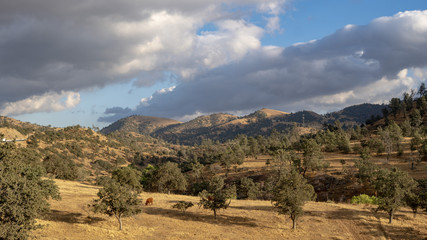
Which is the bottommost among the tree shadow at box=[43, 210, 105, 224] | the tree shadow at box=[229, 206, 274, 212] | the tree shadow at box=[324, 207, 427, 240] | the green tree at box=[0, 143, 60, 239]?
the tree shadow at box=[324, 207, 427, 240]

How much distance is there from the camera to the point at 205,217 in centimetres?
4931

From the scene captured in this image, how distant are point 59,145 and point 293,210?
186 m

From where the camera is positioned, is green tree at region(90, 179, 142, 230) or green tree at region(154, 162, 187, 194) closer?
green tree at region(90, 179, 142, 230)

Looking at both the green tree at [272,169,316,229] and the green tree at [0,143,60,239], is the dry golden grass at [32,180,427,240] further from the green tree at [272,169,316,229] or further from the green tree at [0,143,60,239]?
the green tree at [0,143,60,239]

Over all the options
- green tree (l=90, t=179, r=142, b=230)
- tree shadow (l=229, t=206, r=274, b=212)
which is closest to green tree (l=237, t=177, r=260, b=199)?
tree shadow (l=229, t=206, r=274, b=212)

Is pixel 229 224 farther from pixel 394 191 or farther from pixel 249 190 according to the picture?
pixel 249 190

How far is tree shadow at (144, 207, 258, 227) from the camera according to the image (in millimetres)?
46688

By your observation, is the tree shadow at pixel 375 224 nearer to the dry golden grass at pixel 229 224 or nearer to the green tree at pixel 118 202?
the dry golden grass at pixel 229 224

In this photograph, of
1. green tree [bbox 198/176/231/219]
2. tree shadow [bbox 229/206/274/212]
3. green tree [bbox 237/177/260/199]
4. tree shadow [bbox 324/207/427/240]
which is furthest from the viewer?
green tree [bbox 237/177/260/199]

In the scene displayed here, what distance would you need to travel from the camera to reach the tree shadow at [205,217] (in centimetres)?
4669

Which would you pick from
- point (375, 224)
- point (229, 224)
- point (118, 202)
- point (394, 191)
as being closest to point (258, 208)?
point (229, 224)

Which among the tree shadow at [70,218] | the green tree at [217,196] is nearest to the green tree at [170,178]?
the green tree at [217,196]

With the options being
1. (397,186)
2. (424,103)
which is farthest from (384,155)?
(424,103)

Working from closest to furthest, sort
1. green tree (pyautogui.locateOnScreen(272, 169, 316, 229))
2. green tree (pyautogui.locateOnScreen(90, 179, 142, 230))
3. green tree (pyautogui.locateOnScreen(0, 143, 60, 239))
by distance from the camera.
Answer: green tree (pyautogui.locateOnScreen(0, 143, 60, 239)) → green tree (pyautogui.locateOnScreen(90, 179, 142, 230)) → green tree (pyautogui.locateOnScreen(272, 169, 316, 229))
